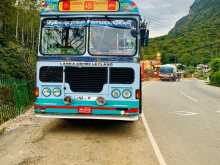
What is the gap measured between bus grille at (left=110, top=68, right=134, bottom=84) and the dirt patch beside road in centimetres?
137

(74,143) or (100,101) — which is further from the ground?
(100,101)

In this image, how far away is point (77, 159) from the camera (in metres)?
7.11

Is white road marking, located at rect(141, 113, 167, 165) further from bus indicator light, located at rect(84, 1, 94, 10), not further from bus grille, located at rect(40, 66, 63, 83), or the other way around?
bus indicator light, located at rect(84, 1, 94, 10)

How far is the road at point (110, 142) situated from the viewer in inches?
282

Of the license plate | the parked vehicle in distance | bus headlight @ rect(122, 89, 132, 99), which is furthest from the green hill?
the license plate

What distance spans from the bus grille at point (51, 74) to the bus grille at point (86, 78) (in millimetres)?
172

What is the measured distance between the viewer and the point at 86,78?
9.23 m

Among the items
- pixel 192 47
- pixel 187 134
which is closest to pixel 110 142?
pixel 187 134

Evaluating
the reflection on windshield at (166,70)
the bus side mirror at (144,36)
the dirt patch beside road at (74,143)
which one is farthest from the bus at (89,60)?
the reflection on windshield at (166,70)

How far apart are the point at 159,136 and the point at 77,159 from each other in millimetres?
3155

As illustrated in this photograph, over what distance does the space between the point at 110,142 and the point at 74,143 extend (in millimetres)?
836

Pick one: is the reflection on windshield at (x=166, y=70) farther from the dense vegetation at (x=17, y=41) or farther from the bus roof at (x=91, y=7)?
the bus roof at (x=91, y=7)

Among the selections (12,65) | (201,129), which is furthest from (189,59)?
(201,129)

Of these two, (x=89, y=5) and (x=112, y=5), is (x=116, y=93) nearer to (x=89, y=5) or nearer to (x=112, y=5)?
(x=112, y=5)
